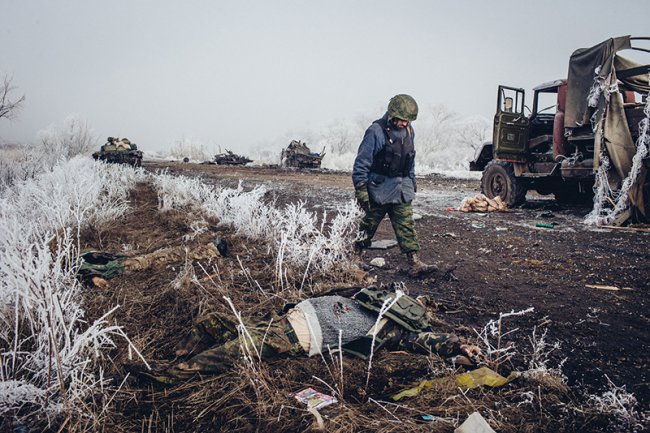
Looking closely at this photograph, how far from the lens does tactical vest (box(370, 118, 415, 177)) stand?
164 inches

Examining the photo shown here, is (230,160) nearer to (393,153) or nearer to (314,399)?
(393,153)

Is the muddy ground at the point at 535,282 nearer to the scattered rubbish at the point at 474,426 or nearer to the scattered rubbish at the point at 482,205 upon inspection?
the scattered rubbish at the point at 474,426

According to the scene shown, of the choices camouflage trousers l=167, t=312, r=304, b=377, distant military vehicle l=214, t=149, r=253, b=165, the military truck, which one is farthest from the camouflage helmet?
distant military vehicle l=214, t=149, r=253, b=165

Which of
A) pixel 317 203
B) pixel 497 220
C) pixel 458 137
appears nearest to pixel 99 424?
pixel 497 220

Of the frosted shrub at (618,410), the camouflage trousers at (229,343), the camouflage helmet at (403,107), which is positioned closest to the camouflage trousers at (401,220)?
the camouflage helmet at (403,107)

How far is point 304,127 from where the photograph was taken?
68.9 metres

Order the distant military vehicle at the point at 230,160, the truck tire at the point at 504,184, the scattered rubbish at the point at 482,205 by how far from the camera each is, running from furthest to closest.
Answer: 1. the distant military vehicle at the point at 230,160
2. the truck tire at the point at 504,184
3. the scattered rubbish at the point at 482,205

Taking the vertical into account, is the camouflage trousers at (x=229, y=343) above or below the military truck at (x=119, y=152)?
below

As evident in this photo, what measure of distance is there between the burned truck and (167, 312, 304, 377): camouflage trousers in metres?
6.45

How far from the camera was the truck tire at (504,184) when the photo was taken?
887cm

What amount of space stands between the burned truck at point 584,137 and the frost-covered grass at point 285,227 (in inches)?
175

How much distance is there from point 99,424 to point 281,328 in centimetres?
98

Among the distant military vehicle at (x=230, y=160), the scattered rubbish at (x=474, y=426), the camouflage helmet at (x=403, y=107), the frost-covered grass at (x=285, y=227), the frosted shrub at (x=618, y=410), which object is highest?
the distant military vehicle at (x=230, y=160)

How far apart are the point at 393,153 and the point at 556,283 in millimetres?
2106
